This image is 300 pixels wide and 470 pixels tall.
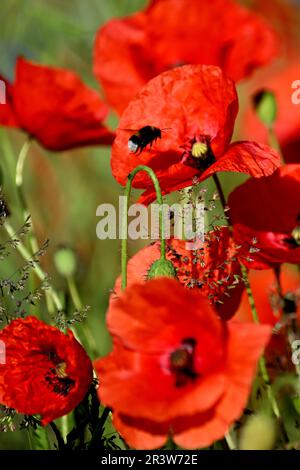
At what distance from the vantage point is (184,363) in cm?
59

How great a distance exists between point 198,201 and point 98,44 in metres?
0.60

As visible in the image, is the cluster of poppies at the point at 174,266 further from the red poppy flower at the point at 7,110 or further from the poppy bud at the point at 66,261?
the poppy bud at the point at 66,261

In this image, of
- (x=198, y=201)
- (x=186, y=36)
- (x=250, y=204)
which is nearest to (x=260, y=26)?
(x=186, y=36)

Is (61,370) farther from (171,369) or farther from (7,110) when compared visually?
(7,110)

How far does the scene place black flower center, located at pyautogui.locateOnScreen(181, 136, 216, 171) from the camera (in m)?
0.75

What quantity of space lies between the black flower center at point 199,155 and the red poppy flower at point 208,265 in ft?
0.24

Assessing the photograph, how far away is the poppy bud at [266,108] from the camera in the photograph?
1.04 m

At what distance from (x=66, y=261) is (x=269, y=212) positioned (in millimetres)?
237

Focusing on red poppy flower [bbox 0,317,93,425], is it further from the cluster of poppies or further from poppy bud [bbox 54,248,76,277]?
poppy bud [bbox 54,248,76,277]

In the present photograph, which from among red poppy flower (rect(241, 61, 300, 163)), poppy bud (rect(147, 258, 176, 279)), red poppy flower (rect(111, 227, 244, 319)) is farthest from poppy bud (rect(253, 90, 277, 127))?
poppy bud (rect(147, 258, 176, 279))

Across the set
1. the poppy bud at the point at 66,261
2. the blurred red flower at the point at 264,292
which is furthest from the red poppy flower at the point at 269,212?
the poppy bud at the point at 66,261

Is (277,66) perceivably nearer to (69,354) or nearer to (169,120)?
(169,120)

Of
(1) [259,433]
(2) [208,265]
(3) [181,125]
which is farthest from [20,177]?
(1) [259,433]

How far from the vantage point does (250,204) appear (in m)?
0.75
